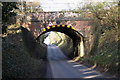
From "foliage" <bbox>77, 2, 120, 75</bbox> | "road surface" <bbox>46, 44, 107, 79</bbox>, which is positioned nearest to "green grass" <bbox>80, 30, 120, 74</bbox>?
"foliage" <bbox>77, 2, 120, 75</bbox>

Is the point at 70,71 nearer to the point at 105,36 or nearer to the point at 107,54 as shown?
the point at 107,54

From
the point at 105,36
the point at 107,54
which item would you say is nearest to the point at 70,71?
the point at 107,54

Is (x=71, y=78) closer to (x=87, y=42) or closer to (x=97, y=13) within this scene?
(x=97, y=13)

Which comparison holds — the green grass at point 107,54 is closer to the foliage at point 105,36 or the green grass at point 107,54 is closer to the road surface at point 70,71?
the foliage at point 105,36

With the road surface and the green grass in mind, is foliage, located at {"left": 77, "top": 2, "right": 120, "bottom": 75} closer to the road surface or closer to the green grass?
the green grass

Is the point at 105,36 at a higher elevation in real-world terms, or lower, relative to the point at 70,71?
higher

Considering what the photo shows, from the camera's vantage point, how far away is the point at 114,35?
52.7 feet

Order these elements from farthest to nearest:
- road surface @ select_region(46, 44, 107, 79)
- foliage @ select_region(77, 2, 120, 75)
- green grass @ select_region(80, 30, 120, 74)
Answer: foliage @ select_region(77, 2, 120, 75) < green grass @ select_region(80, 30, 120, 74) < road surface @ select_region(46, 44, 107, 79)

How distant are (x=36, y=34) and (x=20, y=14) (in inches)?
134

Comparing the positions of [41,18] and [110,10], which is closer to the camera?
[110,10]

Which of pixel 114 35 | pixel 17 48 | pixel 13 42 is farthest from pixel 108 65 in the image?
pixel 13 42

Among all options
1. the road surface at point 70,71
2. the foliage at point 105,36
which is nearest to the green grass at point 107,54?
the foliage at point 105,36

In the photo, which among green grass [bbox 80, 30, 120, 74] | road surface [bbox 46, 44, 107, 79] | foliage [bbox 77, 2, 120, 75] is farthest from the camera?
foliage [bbox 77, 2, 120, 75]

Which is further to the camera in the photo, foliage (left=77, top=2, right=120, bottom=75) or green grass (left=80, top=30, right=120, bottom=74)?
foliage (left=77, top=2, right=120, bottom=75)
